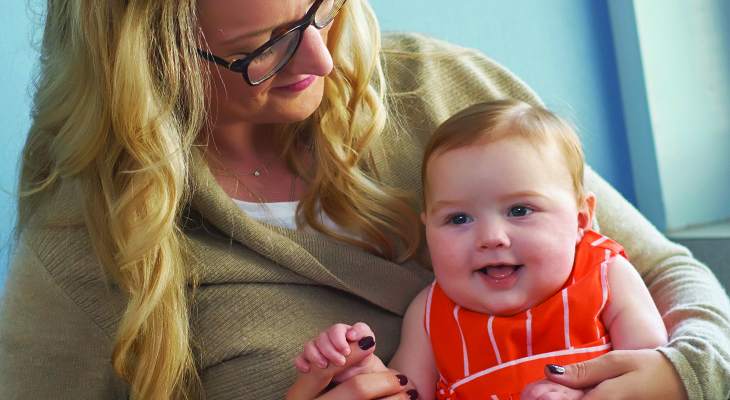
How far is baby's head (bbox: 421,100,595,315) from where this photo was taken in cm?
108

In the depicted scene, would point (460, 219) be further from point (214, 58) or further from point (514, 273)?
point (214, 58)

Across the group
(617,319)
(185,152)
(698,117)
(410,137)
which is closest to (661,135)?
(698,117)

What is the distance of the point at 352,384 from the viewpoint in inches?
42.4

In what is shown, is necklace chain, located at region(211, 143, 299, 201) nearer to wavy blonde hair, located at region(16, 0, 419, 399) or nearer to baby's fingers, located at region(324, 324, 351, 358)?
wavy blonde hair, located at region(16, 0, 419, 399)

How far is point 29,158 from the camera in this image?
1.32m

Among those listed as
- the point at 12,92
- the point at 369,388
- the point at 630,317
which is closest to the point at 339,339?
the point at 369,388

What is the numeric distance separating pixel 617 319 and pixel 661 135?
1.32 meters

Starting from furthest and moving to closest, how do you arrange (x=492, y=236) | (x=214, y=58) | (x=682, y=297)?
(x=682, y=297)
(x=214, y=58)
(x=492, y=236)

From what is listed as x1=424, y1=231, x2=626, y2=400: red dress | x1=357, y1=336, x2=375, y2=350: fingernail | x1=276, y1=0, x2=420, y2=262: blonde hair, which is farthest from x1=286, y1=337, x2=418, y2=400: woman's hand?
x1=276, y1=0, x2=420, y2=262: blonde hair

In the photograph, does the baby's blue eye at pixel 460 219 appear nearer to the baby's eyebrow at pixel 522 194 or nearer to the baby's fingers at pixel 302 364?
the baby's eyebrow at pixel 522 194

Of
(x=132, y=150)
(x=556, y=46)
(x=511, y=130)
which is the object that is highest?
(x=132, y=150)

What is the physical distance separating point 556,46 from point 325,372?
1586mm

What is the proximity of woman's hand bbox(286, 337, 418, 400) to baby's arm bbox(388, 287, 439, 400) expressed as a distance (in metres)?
0.08

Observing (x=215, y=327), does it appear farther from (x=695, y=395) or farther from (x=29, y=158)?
(x=695, y=395)
